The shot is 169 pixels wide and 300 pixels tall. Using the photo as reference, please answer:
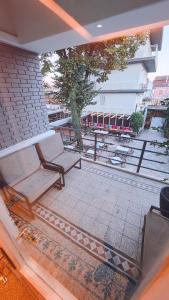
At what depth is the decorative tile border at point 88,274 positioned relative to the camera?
1.42 m

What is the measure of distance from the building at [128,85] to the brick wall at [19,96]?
8.85 meters

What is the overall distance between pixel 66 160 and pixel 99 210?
47.8 inches

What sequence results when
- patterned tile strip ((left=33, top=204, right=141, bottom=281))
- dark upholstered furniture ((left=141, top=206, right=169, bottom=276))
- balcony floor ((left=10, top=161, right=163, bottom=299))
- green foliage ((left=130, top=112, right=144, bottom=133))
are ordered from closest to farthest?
dark upholstered furniture ((left=141, top=206, right=169, bottom=276)) → patterned tile strip ((left=33, top=204, right=141, bottom=281)) → balcony floor ((left=10, top=161, right=163, bottom=299)) → green foliage ((left=130, top=112, right=144, bottom=133))

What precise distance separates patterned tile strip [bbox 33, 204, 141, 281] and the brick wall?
1.36m

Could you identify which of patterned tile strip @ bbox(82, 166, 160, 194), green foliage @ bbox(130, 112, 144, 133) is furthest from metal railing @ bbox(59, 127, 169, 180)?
green foliage @ bbox(130, 112, 144, 133)

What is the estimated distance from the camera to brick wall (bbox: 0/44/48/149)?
2.19 m

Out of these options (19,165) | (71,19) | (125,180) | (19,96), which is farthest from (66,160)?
(71,19)

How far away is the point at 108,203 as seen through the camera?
2436 millimetres

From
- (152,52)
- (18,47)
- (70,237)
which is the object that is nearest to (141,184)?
(70,237)

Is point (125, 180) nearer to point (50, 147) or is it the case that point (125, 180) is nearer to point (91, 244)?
point (91, 244)

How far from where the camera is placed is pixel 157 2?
1.19 m

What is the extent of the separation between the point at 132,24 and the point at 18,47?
175 centimetres

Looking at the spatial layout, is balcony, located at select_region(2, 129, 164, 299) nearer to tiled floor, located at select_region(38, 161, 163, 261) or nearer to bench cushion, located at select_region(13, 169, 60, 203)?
tiled floor, located at select_region(38, 161, 163, 261)

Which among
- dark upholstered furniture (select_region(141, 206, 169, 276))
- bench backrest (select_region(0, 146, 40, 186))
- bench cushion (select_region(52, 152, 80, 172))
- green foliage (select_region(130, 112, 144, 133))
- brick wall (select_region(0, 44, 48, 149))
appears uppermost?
brick wall (select_region(0, 44, 48, 149))
